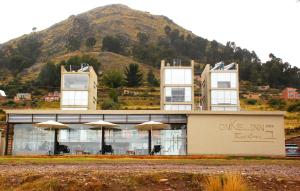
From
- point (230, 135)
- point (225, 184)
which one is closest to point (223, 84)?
point (230, 135)

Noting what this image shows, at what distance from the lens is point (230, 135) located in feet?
123

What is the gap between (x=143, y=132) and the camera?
38.2 meters

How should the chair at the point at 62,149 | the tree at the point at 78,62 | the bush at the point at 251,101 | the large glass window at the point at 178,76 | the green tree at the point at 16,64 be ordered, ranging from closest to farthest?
the chair at the point at 62,149 → the large glass window at the point at 178,76 → the bush at the point at 251,101 → the tree at the point at 78,62 → the green tree at the point at 16,64

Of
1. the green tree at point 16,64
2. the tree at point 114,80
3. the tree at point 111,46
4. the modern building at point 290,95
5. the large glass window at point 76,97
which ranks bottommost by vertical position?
the large glass window at point 76,97

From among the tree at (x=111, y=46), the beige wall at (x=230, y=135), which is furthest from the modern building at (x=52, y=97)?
the beige wall at (x=230, y=135)

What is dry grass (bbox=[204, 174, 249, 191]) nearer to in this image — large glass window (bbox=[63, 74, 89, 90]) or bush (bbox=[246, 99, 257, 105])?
large glass window (bbox=[63, 74, 89, 90])

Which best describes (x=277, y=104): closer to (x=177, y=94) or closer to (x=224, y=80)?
(x=224, y=80)

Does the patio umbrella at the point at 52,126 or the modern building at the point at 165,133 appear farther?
the modern building at the point at 165,133

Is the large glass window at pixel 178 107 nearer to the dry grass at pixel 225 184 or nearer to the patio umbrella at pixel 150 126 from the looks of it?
the patio umbrella at pixel 150 126

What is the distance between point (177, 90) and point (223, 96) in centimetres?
573

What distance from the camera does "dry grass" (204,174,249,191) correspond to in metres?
11.8

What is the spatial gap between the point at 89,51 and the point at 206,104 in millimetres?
99386

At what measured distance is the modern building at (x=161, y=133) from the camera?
3753 centimetres

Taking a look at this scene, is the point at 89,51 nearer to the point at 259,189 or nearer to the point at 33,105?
the point at 33,105
